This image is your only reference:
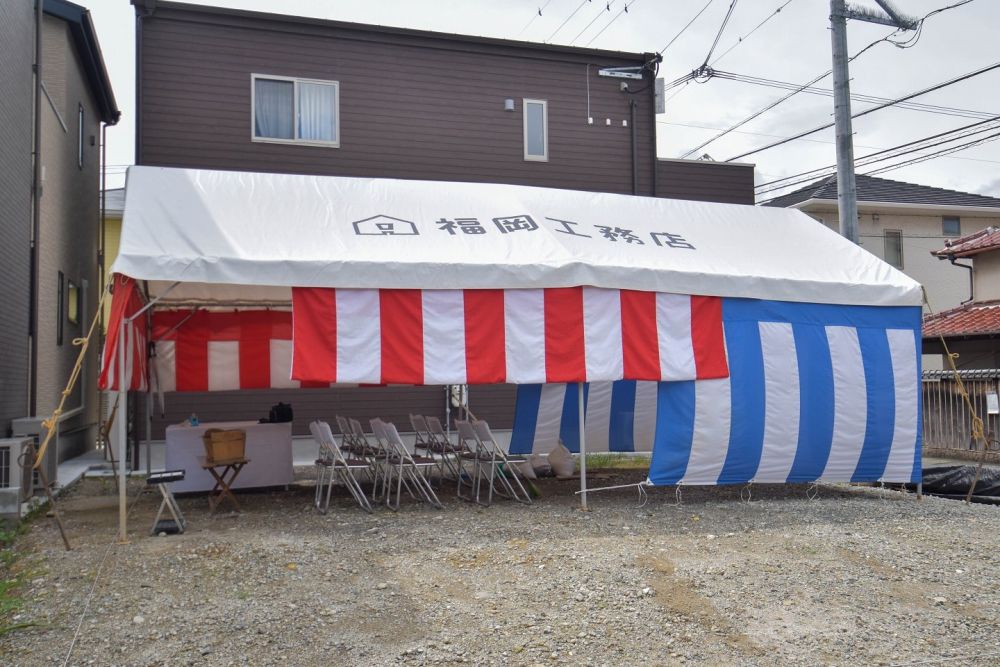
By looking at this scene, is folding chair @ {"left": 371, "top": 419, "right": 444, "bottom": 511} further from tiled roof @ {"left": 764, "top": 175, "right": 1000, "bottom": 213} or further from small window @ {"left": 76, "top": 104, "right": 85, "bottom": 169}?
tiled roof @ {"left": 764, "top": 175, "right": 1000, "bottom": 213}

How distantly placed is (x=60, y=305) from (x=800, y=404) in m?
9.60

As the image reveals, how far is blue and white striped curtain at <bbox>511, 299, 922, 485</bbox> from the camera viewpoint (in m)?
7.38

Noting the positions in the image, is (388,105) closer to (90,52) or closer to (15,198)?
(90,52)

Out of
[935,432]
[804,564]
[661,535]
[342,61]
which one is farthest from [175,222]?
[935,432]

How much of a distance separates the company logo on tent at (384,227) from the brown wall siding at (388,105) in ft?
17.2

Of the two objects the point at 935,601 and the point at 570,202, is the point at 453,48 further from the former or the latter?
the point at 935,601

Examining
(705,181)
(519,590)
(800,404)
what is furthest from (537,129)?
(519,590)

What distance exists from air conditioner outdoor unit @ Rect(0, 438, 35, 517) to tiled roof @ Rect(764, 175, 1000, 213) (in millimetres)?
19973

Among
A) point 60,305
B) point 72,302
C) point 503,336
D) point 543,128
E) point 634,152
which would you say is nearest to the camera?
point 503,336

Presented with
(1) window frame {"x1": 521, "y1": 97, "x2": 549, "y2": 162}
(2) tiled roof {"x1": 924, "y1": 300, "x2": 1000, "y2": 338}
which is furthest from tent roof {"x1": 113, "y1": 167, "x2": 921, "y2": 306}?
(2) tiled roof {"x1": 924, "y1": 300, "x2": 1000, "y2": 338}

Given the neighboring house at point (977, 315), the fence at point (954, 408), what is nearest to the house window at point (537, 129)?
the fence at point (954, 408)

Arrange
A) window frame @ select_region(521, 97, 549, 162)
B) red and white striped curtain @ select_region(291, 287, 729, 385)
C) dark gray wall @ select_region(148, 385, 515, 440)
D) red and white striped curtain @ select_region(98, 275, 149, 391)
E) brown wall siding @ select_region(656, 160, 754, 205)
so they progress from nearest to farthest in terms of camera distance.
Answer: red and white striped curtain @ select_region(98, 275, 149, 391) → red and white striped curtain @ select_region(291, 287, 729, 385) → dark gray wall @ select_region(148, 385, 515, 440) → window frame @ select_region(521, 97, 549, 162) → brown wall siding @ select_region(656, 160, 754, 205)

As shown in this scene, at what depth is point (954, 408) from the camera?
12.2 m

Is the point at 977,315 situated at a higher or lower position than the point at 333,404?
higher
